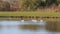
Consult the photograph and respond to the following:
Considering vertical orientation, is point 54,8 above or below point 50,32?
below

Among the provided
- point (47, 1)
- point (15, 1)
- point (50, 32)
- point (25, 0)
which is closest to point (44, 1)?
point (47, 1)

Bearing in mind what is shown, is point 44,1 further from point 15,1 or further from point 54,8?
point 15,1

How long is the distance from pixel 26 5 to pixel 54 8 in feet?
13.5

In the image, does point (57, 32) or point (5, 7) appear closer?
point (57, 32)

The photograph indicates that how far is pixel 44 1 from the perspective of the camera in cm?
3291

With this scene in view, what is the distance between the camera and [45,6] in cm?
3300

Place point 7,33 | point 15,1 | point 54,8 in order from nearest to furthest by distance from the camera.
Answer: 1. point 7,33
2. point 54,8
3. point 15,1

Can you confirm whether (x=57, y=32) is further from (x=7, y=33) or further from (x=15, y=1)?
(x=15, y=1)

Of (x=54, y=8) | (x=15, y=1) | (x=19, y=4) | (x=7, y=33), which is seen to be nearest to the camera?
(x=7, y=33)

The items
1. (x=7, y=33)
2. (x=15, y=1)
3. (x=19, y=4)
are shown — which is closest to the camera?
(x=7, y=33)

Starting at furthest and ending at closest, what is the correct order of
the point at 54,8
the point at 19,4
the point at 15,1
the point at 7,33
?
the point at 15,1
the point at 19,4
the point at 54,8
the point at 7,33

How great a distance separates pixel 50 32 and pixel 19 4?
21.0m

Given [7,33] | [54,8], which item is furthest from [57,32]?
[54,8]

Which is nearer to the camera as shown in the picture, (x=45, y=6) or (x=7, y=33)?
(x=7, y=33)
